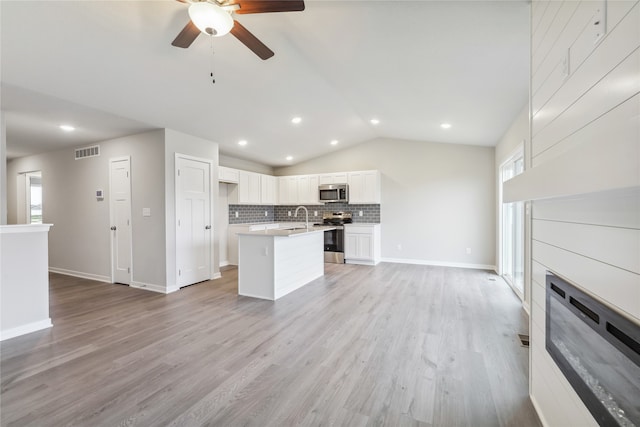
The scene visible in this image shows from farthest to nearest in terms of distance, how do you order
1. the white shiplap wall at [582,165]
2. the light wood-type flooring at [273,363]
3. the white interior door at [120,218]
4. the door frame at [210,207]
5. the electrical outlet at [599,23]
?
the white interior door at [120,218] → the door frame at [210,207] → the light wood-type flooring at [273,363] → the electrical outlet at [599,23] → the white shiplap wall at [582,165]

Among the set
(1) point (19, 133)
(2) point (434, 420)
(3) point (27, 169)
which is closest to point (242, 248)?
(2) point (434, 420)

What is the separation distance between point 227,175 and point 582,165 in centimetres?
564

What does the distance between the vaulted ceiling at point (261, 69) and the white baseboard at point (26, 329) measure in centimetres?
248

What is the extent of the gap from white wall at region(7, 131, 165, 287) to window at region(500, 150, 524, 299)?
5.27 m

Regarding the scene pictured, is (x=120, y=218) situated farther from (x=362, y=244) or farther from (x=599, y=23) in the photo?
(x=599, y=23)

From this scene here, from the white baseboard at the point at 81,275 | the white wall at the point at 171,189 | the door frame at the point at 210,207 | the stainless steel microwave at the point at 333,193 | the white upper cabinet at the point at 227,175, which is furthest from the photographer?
the stainless steel microwave at the point at 333,193

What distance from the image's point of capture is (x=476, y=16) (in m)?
2.00

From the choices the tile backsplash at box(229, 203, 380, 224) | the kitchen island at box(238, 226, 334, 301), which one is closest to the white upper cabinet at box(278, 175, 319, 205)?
the tile backsplash at box(229, 203, 380, 224)

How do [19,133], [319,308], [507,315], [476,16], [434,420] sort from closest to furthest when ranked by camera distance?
1. [434,420]
2. [476,16]
3. [507,315]
4. [319,308]
5. [19,133]

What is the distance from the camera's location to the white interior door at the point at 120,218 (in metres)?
4.54

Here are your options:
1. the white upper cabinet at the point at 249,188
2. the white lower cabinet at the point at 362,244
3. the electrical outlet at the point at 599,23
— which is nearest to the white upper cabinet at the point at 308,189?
the white upper cabinet at the point at 249,188

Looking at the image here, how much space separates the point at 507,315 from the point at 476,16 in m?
3.08

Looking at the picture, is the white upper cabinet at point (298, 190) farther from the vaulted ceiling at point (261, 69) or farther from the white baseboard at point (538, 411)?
the white baseboard at point (538, 411)

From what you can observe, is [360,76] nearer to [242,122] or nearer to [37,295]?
[242,122]
